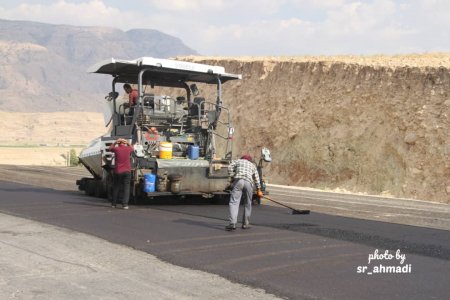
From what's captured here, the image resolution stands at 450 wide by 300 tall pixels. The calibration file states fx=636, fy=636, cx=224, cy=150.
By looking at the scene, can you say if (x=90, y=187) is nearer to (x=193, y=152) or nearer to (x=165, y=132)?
(x=165, y=132)

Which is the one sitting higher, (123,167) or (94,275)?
(123,167)

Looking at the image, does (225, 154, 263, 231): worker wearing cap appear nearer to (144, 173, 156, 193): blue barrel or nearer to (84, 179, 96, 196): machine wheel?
(144, 173, 156, 193): blue barrel

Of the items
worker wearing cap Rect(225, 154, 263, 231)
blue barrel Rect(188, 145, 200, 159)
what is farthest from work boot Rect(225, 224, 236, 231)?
blue barrel Rect(188, 145, 200, 159)

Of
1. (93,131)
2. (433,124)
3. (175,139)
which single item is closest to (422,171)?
(433,124)

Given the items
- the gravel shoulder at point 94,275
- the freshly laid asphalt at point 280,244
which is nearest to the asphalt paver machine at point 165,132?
the freshly laid asphalt at point 280,244

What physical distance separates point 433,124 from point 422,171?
7.95 feet

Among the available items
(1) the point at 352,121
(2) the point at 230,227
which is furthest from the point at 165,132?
(1) the point at 352,121

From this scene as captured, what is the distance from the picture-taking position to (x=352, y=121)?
110 feet

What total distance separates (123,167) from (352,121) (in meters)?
21.1

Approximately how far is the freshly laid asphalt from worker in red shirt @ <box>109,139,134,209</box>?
46cm

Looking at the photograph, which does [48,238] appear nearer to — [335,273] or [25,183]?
[335,273]

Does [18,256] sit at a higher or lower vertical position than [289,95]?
lower

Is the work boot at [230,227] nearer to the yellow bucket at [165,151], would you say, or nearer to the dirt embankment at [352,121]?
the yellow bucket at [165,151]

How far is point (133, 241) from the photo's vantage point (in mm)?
10391
